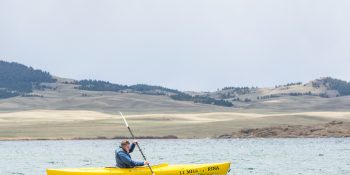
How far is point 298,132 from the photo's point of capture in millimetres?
121000

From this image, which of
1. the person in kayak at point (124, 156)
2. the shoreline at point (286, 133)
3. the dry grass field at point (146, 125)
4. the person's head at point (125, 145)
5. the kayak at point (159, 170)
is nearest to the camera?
the person's head at point (125, 145)

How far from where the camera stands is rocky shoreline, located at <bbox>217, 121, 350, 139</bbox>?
117938mm

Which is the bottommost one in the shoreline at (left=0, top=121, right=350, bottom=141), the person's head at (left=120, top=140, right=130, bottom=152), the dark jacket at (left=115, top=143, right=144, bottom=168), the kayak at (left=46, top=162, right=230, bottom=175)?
the shoreline at (left=0, top=121, right=350, bottom=141)

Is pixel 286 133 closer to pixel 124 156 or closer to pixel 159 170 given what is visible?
pixel 159 170

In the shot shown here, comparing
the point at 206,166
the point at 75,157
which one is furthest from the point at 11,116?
the point at 206,166

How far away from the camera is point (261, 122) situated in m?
140

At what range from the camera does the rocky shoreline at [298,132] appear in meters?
118

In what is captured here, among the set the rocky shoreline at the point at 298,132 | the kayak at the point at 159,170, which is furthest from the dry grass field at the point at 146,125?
the kayak at the point at 159,170

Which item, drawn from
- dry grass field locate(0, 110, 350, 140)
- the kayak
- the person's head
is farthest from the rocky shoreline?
the person's head

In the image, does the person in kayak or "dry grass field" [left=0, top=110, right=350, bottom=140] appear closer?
the person in kayak

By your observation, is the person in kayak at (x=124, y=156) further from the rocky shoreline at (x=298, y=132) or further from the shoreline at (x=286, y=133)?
the rocky shoreline at (x=298, y=132)

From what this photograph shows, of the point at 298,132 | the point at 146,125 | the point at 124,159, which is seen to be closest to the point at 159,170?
the point at 124,159

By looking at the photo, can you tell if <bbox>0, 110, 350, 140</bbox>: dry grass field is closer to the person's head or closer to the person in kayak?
the person in kayak

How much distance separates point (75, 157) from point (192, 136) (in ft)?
172
